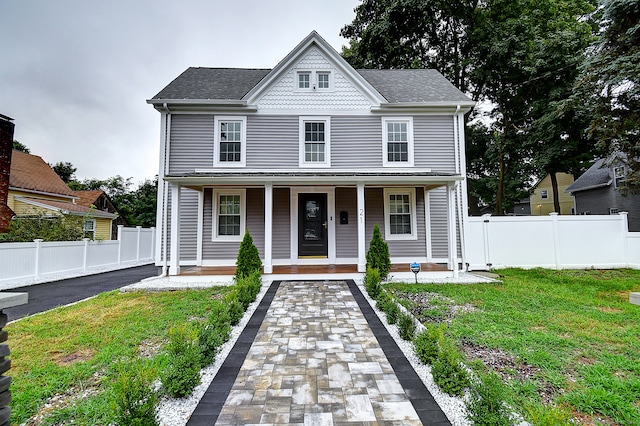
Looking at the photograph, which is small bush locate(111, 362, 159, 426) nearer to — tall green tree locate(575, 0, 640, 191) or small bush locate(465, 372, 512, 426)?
small bush locate(465, 372, 512, 426)

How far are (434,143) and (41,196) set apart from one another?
21000 millimetres

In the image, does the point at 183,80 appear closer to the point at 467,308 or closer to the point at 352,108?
the point at 352,108

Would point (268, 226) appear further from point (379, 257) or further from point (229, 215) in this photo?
point (379, 257)

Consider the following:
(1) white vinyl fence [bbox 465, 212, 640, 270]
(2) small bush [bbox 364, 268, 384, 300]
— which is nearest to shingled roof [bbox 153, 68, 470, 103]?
(1) white vinyl fence [bbox 465, 212, 640, 270]

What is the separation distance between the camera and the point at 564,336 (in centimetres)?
404

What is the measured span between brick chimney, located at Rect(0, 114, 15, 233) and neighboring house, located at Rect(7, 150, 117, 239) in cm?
1374

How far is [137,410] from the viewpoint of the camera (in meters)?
1.99

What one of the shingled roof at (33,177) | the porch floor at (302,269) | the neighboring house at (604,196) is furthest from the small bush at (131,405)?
the neighboring house at (604,196)

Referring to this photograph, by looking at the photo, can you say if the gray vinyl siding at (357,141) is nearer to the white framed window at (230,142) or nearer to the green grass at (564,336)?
the white framed window at (230,142)

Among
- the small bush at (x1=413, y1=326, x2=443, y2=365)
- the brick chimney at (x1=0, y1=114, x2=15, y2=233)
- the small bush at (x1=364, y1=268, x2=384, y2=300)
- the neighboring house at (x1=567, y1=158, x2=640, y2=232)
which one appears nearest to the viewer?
the brick chimney at (x1=0, y1=114, x2=15, y2=233)

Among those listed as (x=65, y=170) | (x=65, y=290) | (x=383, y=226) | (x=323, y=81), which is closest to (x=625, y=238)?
(x=383, y=226)

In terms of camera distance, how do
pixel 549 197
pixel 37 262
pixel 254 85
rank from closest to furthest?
1. pixel 37 262
2. pixel 254 85
3. pixel 549 197

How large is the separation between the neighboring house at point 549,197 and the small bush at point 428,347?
2874 centimetres

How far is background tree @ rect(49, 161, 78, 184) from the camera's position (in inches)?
1189
